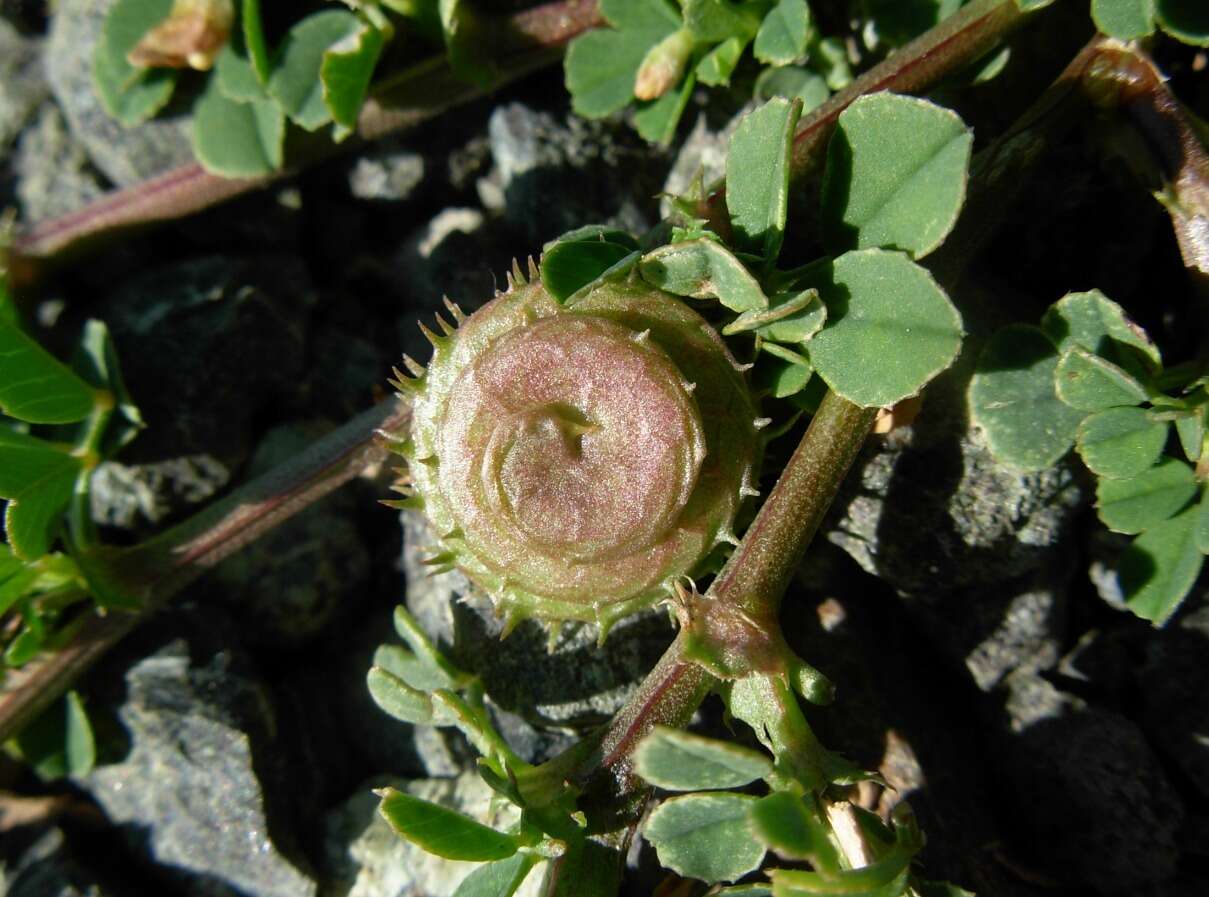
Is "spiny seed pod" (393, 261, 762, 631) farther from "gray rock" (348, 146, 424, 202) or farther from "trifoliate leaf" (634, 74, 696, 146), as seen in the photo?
"gray rock" (348, 146, 424, 202)

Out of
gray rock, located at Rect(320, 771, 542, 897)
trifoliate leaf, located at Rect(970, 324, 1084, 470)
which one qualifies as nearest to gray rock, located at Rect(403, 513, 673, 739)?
gray rock, located at Rect(320, 771, 542, 897)

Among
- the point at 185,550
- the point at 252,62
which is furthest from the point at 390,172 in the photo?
the point at 185,550

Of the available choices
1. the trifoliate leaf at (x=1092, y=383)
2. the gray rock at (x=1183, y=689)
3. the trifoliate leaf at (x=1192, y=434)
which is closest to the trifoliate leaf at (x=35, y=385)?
the trifoliate leaf at (x=1092, y=383)

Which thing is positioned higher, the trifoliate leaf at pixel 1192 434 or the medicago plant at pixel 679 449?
the medicago plant at pixel 679 449

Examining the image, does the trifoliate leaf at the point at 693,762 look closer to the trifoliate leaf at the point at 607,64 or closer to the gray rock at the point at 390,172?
the trifoliate leaf at the point at 607,64

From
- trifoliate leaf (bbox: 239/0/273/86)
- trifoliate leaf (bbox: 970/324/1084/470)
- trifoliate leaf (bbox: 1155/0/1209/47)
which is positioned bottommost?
trifoliate leaf (bbox: 970/324/1084/470)

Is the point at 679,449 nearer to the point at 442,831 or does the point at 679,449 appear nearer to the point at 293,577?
the point at 442,831
